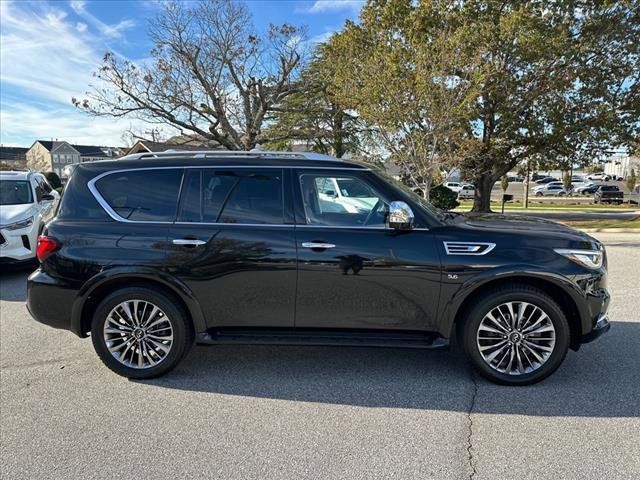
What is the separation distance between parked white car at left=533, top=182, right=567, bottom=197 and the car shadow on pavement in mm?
53833

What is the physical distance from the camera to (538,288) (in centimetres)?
371

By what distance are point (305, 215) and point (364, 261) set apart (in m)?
0.62

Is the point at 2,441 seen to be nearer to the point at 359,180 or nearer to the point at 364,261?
the point at 364,261

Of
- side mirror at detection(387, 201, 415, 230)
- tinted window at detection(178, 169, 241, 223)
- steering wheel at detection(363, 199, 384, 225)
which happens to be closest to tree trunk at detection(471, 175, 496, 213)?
steering wheel at detection(363, 199, 384, 225)

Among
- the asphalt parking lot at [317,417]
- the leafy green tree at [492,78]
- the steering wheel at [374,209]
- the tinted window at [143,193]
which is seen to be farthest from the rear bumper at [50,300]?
the leafy green tree at [492,78]

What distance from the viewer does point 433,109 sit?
11078mm

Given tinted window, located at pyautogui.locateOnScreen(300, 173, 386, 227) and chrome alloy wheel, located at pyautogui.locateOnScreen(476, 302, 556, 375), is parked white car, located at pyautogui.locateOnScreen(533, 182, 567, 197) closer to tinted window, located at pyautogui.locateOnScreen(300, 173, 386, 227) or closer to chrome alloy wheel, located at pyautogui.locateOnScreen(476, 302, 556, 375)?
chrome alloy wheel, located at pyautogui.locateOnScreen(476, 302, 556, 375)

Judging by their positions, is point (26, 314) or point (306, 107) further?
point (306, 107)

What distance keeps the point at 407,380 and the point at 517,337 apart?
3.10 ft

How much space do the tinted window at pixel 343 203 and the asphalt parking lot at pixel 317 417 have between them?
133 cm

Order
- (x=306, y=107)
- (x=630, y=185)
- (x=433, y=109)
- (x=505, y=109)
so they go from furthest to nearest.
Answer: (x=630, y=185) < (x=306, y=107) < (x=505, y=109) < (x=433, y=109)

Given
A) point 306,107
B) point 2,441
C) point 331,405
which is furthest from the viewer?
point 306,107

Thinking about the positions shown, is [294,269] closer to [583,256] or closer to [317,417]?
[317,417]

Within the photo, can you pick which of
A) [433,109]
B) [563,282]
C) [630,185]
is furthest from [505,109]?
[630,185]
